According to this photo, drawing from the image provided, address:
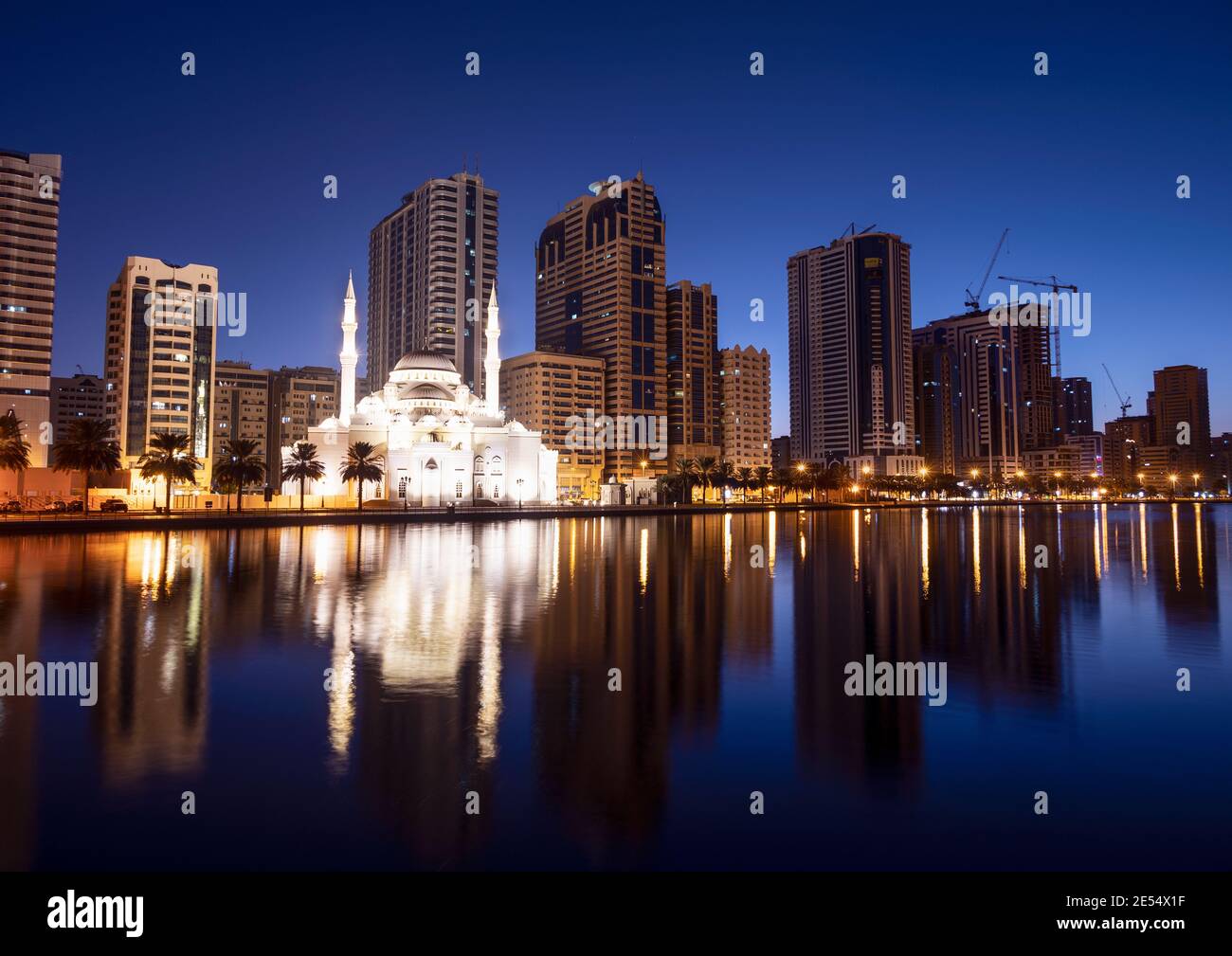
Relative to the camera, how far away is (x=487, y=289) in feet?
518

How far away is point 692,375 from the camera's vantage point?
582ft

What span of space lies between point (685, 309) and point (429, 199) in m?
60.3

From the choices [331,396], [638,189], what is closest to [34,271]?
[331,396]

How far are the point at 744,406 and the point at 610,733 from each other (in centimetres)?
17994

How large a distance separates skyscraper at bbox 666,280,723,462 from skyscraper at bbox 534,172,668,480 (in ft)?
14.3

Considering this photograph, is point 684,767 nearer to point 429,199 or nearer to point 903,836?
point 903,836

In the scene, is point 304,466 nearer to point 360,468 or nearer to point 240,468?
point 360,468

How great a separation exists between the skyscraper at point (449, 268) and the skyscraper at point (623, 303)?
24.9 m

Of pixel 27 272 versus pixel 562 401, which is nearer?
pixel 27 272

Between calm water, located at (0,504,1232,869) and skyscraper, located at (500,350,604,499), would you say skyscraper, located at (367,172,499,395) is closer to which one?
skyscraper, located at (500,350,604,499)

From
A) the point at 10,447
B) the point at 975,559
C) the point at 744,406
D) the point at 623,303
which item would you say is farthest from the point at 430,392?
the point at 744,406

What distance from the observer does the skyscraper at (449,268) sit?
5999 inches
